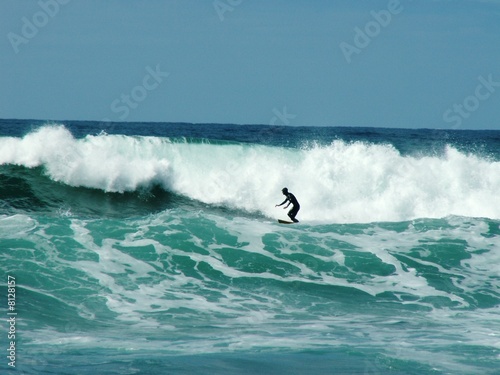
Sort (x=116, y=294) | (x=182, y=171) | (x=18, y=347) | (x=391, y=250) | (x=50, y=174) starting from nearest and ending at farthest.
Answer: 1. (x=18, y=347)
2. (x=116, y=294)
3. (x=391, y=250)
4. (x=50, y=174)
5. (x=182, y=171)

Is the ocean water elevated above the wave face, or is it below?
below

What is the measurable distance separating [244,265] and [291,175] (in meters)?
11.0

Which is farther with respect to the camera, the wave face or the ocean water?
the wave face

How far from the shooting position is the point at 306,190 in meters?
23.2

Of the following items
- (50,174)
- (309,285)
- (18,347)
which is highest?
(50,174)

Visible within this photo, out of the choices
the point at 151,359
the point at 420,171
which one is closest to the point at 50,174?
the point at 420,171

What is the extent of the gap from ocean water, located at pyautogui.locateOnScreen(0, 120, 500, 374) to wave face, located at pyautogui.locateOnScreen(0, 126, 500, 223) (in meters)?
0.07

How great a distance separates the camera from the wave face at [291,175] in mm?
22281

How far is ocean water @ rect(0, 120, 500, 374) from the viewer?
854cm

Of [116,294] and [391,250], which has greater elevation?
[391,250]

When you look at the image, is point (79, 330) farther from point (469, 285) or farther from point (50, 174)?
point (50, 174)

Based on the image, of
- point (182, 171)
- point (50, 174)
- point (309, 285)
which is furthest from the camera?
point (182, 171)

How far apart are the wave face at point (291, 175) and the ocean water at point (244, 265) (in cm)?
7

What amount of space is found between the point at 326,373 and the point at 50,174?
17.1 metres
